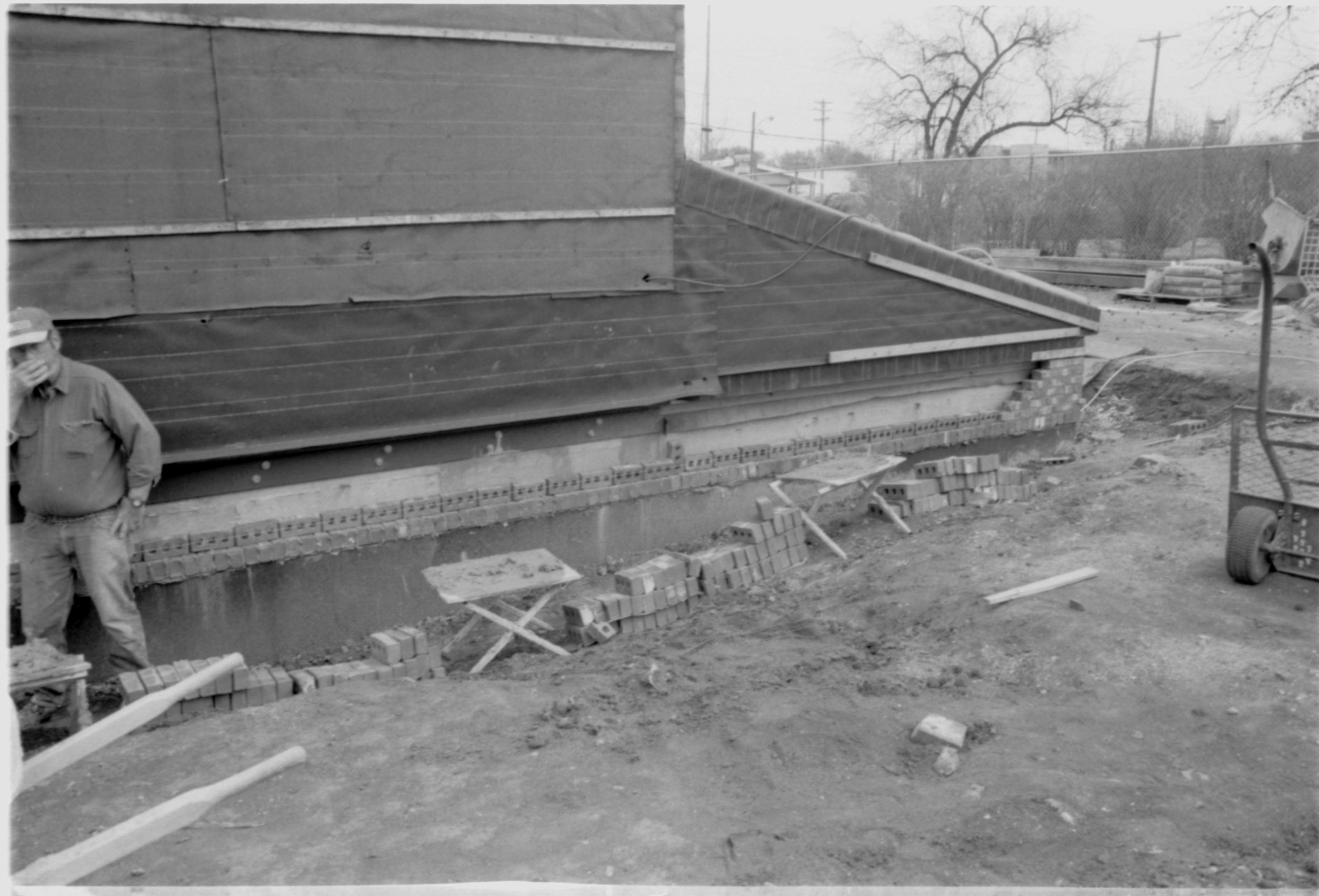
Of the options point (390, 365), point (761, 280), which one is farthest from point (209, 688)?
point (761, 280)

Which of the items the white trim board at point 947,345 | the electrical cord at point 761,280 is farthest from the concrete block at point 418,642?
the white trim board at point 947,345

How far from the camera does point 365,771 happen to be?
4.52m

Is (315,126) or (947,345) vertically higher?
(315,126)

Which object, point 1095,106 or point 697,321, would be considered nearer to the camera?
point 697,321

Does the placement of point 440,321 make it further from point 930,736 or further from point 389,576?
point 930,736

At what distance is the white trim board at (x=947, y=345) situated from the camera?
8898 millimetres

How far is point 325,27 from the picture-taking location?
6.25 meters

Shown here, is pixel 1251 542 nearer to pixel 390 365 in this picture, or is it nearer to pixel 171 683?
pixel 390 365

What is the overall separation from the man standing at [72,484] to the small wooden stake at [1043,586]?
470 centimetres

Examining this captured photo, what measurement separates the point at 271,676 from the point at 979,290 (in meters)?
6.71

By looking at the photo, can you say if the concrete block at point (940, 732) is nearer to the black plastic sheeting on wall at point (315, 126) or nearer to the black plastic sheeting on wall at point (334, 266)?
the black plastic sheeting on wall at point (334, 266)

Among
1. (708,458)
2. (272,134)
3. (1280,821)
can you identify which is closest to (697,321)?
(708,458)

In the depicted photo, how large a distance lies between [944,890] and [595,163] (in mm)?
5334

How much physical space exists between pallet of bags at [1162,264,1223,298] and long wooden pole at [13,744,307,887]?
56.0 feet
